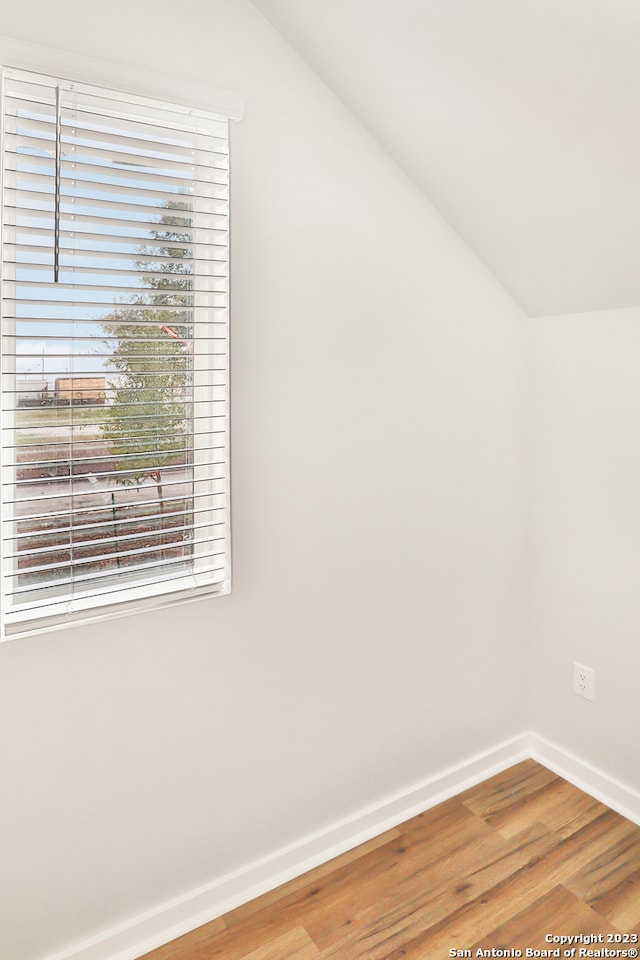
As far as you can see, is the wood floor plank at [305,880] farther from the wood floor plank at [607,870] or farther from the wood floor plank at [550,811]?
the wood floor plank at [607,870]

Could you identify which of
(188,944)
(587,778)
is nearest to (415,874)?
(188,944)

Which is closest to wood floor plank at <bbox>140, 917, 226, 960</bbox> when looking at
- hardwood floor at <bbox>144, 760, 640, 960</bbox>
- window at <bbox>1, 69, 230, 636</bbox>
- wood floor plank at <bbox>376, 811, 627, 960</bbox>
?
hardwood floor at <bbox>144, 760, 640, 960</bbox>

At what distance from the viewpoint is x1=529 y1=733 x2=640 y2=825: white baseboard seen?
209cm

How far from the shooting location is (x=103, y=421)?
154cm

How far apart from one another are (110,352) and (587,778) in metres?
2.13

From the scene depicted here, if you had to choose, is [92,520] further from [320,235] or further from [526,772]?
[526,772]

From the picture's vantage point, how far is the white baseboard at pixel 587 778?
82.4 inches

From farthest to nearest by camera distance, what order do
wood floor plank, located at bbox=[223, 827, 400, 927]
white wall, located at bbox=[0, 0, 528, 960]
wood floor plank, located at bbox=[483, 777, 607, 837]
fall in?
wood floor plank, located at bbox=[483, 777, 607, 837] < wood floor plank, located at bbox=[223, 827, 400, 927] < white wall, located at bbox=[0, 0, 528, 960]

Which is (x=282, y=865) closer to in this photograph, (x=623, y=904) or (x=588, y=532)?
(x=623, y=904)

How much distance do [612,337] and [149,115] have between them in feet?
5.06

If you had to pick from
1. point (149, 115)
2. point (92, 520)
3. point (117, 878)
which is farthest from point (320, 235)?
point (117, 878)

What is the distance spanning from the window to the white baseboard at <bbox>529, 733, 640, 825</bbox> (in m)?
1.50

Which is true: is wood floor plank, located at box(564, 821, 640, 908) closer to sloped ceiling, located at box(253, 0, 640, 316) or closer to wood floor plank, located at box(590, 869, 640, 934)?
wood floor plank, located at box(590, 869, 640, 934)

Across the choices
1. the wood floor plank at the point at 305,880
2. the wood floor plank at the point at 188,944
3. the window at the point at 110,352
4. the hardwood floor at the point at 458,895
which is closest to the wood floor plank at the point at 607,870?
the hardwood floor at the point at 458,895
